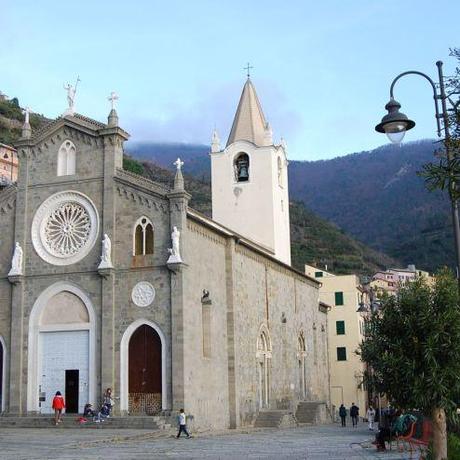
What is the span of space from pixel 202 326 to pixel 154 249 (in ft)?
15.4

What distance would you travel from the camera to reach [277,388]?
44.4m

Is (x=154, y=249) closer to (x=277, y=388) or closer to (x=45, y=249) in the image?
(x=45, y=249)

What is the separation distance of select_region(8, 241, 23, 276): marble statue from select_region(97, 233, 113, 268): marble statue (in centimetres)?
450

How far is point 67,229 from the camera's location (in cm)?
3553

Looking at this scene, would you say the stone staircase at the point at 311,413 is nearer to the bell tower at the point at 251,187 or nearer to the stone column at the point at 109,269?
the bell tower at the point at 251,187

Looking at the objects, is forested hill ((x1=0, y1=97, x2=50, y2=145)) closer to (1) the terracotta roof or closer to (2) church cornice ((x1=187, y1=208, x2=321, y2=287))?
(2) church cornice ((x1=187, y1=208, x2=321, y2=287))

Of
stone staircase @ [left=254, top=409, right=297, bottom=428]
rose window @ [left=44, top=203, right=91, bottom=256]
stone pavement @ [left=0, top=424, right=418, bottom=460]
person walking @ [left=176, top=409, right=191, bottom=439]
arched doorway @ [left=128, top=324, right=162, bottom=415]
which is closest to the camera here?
stone pavement @ [left=0, top=424, right=418, bottom=460]

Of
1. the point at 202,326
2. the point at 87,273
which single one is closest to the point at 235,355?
the point at 202,326

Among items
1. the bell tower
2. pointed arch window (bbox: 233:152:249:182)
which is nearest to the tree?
→ the bell tower

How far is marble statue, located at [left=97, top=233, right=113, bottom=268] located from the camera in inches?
1330

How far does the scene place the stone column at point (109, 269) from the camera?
108 ft

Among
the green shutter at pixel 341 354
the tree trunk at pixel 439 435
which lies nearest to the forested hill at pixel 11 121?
the green shutter at pixel 341 354

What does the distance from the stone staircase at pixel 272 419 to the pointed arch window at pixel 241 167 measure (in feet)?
57.0

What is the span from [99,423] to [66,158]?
1323 centimetres
